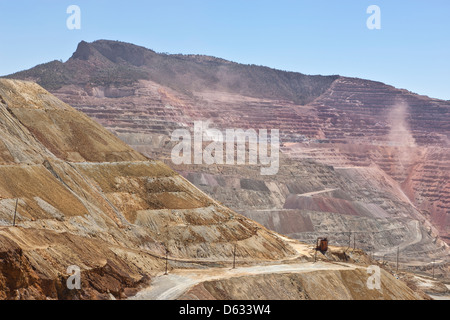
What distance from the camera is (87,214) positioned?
72.8m

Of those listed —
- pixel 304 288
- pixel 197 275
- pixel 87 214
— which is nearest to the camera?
pixel 197 275

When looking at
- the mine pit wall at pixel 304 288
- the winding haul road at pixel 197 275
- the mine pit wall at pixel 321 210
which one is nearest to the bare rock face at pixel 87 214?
the winding haul road at pixel 197 275

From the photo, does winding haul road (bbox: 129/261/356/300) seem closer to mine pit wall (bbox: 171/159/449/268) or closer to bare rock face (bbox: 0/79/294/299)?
bare rock face (bbox: 0/79/294/299)

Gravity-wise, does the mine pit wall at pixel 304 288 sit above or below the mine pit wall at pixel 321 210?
above

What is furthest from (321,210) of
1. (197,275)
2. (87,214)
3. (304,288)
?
(197,275)

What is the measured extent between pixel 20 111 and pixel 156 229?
80.9 ft

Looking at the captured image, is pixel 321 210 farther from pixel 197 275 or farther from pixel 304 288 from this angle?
pixel 197 275

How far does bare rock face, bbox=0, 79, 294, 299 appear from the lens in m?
54.5

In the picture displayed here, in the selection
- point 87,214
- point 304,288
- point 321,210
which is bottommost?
point 321,210

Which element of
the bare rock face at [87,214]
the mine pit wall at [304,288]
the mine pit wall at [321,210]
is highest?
the bare rock face at [87,214]

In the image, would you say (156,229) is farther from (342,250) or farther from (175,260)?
(342,250)

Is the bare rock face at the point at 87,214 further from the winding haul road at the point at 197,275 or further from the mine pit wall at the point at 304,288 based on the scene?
the mine pit wall at the point at 304,288

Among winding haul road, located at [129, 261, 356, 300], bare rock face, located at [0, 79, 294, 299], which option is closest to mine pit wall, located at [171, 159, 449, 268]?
bare rock face, located at [0, 79, 294, 299]

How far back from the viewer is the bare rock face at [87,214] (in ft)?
179
